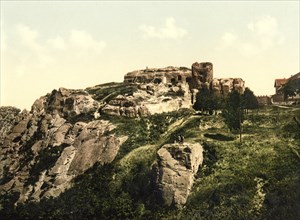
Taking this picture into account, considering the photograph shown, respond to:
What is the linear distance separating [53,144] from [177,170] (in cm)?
3403

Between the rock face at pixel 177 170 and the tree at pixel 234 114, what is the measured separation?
986 cm

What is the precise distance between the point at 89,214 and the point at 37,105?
54.1 m

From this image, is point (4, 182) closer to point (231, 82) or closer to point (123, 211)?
point (123, 211)

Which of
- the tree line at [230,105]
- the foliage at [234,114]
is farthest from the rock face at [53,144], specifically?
the tree line at [230,105]

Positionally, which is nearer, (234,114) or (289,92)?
(234,114)

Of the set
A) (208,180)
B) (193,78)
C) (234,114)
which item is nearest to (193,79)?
(193,78)

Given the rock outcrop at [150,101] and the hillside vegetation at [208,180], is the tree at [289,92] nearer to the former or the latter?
the rock outcrop at [150,101]

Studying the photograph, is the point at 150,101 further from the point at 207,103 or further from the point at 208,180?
the point at 208,180

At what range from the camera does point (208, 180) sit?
207ft

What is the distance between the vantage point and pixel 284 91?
114938 millimetres

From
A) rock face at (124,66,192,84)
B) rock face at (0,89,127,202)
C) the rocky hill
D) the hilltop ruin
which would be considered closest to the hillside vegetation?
the rocky hill

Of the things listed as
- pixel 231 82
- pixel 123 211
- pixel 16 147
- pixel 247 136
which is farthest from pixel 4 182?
pixel 231 82

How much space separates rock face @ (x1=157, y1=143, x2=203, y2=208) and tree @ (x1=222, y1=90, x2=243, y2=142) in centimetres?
986

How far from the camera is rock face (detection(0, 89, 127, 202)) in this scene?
253ft
